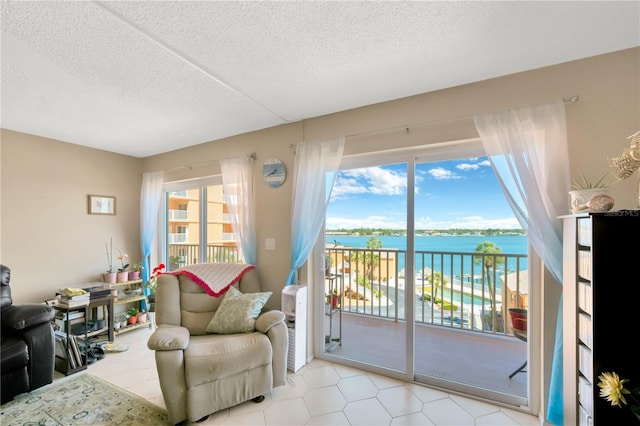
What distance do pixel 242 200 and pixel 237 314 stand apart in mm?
1287

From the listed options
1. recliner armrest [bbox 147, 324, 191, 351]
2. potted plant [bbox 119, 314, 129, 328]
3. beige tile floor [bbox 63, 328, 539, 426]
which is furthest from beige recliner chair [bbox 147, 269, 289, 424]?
potted plant [bbox 119, 314, 129, 328]

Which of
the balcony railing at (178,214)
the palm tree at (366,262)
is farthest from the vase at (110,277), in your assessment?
the palm tree at (366,262)

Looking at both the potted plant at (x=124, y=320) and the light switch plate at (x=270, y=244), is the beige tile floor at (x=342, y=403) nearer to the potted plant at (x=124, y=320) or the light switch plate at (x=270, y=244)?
the potted plant at (x=124, y=320)

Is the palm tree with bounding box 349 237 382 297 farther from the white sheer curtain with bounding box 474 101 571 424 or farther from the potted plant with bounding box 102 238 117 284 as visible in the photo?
the potted plant with bounding box 102 238 117 284

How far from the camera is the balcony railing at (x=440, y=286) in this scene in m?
2.72

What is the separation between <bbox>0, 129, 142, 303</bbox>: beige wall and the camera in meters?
2.89

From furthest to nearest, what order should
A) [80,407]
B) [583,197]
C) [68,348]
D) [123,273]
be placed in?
[123,273], [68,348], [80,407], [583,197]

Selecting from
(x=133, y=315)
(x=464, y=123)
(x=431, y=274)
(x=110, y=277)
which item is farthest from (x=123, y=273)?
(x=464, y=123)

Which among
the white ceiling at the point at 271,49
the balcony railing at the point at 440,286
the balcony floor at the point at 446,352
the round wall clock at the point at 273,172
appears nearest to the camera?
the white ceiling at the point at 271,49

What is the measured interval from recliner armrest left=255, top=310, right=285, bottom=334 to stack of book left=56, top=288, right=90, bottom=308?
6.36 feet

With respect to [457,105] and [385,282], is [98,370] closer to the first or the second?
[385,282]

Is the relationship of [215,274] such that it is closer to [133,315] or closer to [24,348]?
[24,348]

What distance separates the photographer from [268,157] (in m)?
2.94

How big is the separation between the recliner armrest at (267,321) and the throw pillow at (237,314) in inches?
2.7
